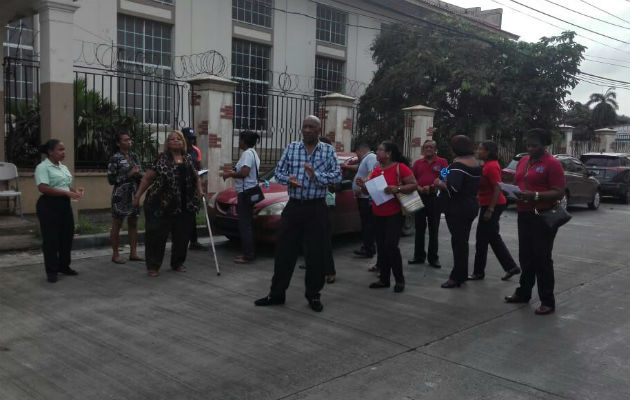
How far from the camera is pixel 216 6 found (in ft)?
53.7

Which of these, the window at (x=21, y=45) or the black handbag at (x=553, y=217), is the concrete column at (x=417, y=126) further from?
the black handbag at (x=553, y=217)

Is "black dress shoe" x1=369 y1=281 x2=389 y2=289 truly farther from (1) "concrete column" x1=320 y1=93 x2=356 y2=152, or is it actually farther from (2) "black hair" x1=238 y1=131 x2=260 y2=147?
(1) "concrete column" x1=320 y1=93 x2=356 y2=152

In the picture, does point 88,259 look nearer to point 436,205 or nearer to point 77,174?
point 77,174

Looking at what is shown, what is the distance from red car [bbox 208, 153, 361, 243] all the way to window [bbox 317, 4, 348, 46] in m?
11.9

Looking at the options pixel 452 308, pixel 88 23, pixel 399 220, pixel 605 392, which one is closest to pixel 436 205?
pixel 399 220

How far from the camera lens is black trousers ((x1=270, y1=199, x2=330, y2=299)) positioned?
18.3 ft

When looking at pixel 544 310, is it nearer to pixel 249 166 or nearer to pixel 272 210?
pixel 272 210

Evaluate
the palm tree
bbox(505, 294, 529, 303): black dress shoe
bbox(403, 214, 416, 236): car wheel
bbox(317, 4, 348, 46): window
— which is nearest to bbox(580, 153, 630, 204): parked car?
bbox(317, 4, 348, 46): window

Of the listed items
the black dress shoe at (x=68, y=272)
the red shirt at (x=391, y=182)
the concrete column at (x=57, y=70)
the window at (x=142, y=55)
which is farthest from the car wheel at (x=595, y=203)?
the black dress shoe at (x=68, y=272)

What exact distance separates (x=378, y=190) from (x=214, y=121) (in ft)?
17.5

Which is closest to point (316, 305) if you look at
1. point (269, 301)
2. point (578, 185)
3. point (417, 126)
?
point (269, 301)

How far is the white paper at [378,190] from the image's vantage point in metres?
6.40

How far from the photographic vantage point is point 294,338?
4863mm

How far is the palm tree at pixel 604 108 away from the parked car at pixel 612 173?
3157cm
